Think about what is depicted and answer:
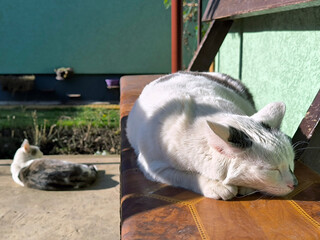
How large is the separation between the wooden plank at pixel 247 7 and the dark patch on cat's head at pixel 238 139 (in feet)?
2.39

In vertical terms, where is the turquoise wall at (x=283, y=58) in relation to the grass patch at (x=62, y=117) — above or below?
above

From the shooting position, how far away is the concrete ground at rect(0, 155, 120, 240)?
3158 millimetres

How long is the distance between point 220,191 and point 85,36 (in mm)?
6712

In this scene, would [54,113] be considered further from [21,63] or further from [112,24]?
[112,24]

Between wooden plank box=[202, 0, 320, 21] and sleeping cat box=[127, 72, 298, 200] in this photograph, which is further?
wooden plank box=[202, 0, 320, 21]

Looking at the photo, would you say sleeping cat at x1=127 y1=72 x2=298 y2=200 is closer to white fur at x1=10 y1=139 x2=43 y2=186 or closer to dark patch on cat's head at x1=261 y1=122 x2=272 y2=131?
dark patch on cat's head at x1=261 y1=122 x2=272 y2=131

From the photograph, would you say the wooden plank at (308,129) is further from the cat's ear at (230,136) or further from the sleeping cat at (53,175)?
the sleeping cat at (53,175)

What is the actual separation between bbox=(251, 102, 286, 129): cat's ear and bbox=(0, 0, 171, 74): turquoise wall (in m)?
6.19

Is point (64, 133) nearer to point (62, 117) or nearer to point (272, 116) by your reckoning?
point (62, 117)

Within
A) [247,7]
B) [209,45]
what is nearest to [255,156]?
[247,7]

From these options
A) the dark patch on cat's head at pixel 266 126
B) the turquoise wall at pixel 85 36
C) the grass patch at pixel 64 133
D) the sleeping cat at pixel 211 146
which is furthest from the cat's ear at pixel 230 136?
the turquoise wall at pixel 85 36

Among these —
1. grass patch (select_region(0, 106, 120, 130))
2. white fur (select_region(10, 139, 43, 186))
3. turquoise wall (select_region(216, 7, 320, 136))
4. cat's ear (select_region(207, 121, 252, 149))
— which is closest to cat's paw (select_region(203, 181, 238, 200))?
cat's ear (select_region(207, 121, 252, 149))

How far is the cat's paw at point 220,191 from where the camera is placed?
136 centimetres

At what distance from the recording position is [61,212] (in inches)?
138
